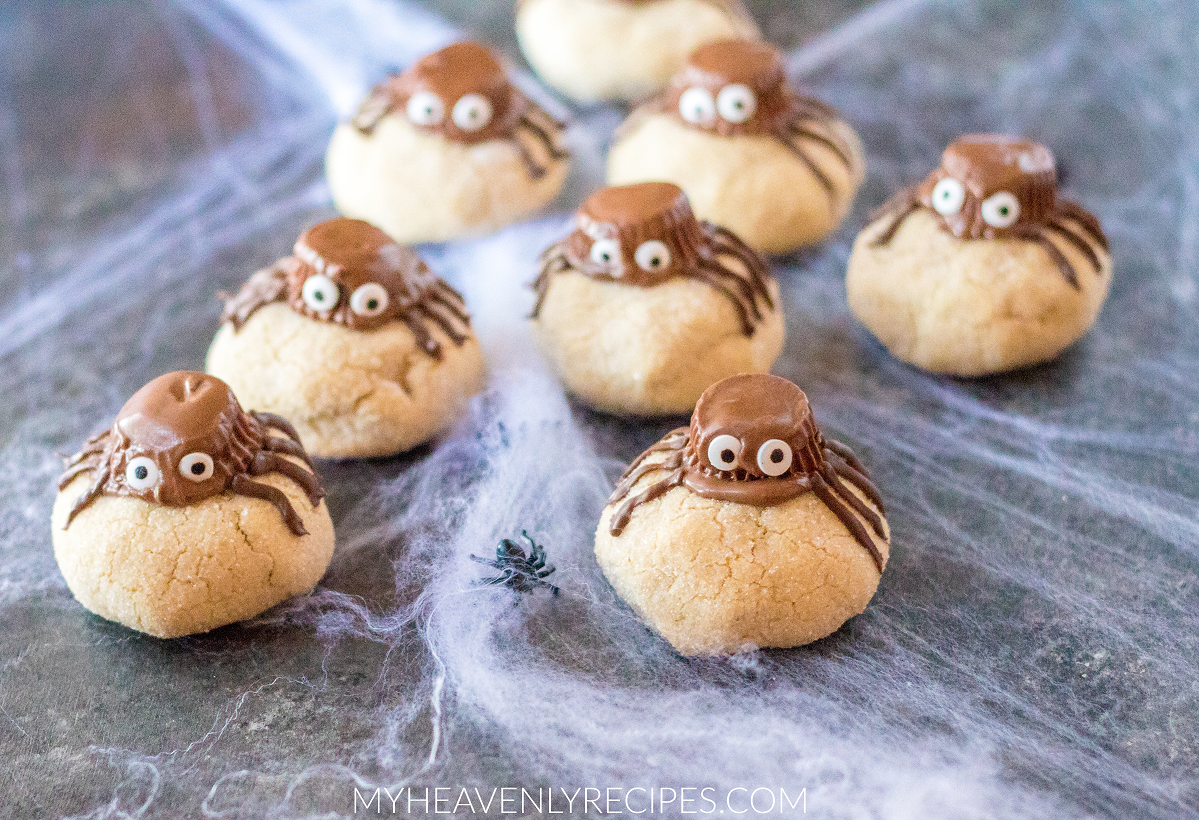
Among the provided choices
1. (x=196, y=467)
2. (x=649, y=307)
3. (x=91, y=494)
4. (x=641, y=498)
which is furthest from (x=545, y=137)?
(x=91, y=494)

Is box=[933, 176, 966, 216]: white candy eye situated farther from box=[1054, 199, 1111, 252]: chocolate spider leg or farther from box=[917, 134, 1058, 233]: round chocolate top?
box=[1054, 199, 1111, 252]: chocolate spider leg

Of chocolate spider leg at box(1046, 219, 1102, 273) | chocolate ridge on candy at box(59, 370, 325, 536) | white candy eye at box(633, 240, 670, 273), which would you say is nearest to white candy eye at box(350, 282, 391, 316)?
chocolate ridge on candy at box(59, 370, 325, 536)

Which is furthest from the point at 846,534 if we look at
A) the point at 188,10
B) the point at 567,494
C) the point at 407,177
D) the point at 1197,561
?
the point at 188,10

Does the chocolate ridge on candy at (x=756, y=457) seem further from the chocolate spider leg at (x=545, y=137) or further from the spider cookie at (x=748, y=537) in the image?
the chocolate spider leg at (x=545, y=137)

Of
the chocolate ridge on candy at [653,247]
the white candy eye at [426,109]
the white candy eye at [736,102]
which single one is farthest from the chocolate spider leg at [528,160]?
the chocolate ridge on candy at [653,247]

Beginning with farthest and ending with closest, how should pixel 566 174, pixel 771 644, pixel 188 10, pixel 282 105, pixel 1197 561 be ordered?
1. pixel 188 10
2. pixel 282 105
3. pixel 566 174
4. pixel 1197 561
5. pixel 771 644

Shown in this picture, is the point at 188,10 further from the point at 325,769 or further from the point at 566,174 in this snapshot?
the point at 325,769

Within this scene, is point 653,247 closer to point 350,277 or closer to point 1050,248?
point 350,277
